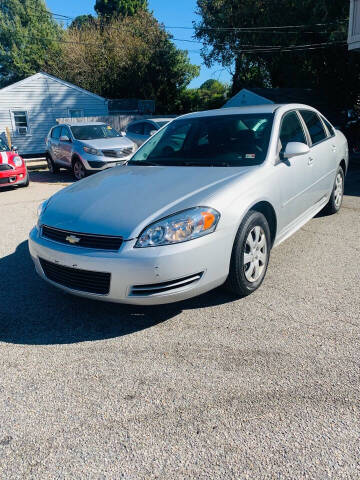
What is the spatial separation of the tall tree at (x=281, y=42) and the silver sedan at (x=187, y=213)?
1701 centimetres

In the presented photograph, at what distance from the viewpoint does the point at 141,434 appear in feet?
6.91

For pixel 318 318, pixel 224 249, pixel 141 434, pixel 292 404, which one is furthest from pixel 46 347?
pixel 318 318

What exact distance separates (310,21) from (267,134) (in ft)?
70.7

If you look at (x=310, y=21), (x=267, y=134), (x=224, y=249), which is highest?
(x=310, y=21)

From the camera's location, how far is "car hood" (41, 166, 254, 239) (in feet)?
9.85

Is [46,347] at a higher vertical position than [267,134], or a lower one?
lower

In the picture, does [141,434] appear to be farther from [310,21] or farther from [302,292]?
[310,21]

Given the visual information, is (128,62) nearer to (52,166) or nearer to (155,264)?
(52,166)

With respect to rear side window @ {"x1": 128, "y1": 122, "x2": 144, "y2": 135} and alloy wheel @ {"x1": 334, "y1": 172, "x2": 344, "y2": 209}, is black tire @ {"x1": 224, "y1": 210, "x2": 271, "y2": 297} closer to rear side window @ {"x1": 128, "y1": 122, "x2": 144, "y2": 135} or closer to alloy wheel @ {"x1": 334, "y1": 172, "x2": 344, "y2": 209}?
alloy wheel @ {"x1": 334, "y1": 172, "x2": 344, "y2": 209}

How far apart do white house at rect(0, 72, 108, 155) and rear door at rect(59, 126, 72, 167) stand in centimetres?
1223

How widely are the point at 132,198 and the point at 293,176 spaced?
5.71ft

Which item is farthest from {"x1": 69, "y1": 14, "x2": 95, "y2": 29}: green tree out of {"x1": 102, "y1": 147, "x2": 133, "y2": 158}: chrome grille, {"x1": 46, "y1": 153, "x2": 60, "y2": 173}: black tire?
{"x1": 102, "y1": 147, "x2": 133, "y2": 158}: chrome grille

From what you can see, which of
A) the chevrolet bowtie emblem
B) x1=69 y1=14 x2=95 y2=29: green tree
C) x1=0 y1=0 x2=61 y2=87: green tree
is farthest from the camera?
x1=0 y1=0 x2=61 y2=87: green tree

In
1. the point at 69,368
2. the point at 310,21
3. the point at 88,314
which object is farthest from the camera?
the point at 310,21
